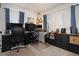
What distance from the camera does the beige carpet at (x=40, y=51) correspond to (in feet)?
5.16

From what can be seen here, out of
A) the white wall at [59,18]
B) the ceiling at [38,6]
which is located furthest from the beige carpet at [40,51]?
the ceiling at [38,6]

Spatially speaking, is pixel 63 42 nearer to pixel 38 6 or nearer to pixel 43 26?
pixel 43 26

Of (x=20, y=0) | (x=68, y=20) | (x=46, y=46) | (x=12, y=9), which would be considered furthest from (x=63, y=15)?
(x=12, y=9)

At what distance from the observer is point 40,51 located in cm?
165

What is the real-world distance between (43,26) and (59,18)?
33cm

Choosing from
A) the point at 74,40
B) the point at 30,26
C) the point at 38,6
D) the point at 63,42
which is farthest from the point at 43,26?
the point at 74,40

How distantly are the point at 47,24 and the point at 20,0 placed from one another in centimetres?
63

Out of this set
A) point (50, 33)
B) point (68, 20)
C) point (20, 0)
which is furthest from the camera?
point (50, 33)

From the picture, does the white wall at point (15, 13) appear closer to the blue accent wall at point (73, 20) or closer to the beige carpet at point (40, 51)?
the beige carpet at point (40, 51)

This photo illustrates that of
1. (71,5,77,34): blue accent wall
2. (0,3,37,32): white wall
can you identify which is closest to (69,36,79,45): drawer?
(71,5,77,34): blue accent wall

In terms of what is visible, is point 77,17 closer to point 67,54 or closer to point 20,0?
point 67,54

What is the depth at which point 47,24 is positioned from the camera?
1705mm

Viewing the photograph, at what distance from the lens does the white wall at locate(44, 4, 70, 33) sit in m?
1.62

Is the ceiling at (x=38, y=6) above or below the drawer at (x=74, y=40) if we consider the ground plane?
above
